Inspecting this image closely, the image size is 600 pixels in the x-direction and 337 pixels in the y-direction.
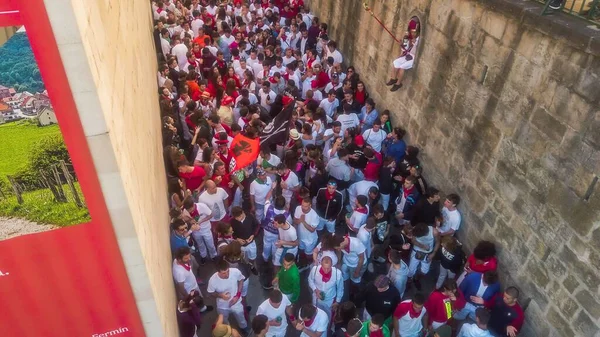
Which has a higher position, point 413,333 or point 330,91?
point 330,91

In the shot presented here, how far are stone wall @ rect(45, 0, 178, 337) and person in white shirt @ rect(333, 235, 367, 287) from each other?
217 centimetres

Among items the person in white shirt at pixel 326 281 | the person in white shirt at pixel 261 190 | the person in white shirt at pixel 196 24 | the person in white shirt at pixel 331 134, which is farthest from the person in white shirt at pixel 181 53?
the person in white shirt at pixel 326 281

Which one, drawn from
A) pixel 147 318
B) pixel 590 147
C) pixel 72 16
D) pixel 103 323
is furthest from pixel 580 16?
pixel 103 323

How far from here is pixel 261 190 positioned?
6797mm

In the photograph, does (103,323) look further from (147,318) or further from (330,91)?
(330,91)

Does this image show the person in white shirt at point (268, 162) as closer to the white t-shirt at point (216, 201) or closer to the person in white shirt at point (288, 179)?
the person in white shirt at point (288, 179)

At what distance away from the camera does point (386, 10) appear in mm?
9742

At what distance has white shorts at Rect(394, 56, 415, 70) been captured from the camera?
27.6ft

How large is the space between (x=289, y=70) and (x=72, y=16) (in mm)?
7846

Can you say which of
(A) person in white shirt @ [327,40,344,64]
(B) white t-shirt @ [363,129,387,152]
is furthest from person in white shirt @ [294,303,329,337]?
(A) person in white shirt @ [327,40,344,64]

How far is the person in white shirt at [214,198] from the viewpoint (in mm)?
6348

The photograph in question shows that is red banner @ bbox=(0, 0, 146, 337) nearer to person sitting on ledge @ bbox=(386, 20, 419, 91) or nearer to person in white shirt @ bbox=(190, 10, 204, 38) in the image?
person sitting on ledge @ bbox=(386, 20, 419, 91)

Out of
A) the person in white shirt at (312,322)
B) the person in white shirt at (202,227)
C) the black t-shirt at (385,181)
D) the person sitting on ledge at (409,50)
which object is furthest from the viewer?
the person sitting on ledge at (409,50)

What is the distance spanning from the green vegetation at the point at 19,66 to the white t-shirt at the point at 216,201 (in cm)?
376
